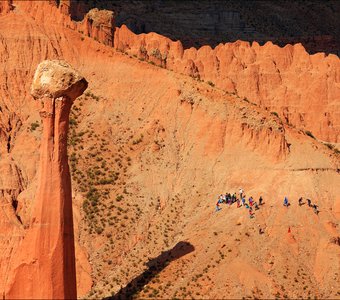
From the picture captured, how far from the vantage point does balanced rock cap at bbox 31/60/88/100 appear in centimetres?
5517

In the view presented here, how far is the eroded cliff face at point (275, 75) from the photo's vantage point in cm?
8925

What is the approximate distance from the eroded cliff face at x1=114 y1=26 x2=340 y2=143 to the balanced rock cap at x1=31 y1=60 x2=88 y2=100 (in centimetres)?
3074

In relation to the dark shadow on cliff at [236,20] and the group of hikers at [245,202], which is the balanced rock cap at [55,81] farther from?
the dark shadow on cliff at [236,20]

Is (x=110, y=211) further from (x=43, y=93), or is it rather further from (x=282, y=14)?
(x=282, y=14)

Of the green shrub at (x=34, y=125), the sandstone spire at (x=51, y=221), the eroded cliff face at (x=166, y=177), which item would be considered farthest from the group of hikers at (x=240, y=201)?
the sandstone spire at (x=51, y=221)

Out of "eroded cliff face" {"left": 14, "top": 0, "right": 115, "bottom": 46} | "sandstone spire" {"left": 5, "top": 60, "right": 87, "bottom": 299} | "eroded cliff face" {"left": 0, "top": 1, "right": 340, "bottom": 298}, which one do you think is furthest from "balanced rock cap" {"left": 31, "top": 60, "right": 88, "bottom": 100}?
"eroded cliff face" {"left": 14, "top": 0, "right": 115, "bottom": 46}

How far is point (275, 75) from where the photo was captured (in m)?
95.0

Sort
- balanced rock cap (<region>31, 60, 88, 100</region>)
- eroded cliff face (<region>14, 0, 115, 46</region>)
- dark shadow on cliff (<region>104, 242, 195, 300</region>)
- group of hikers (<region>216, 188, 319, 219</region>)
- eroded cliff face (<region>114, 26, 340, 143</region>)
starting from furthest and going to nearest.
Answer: eroded cliff face (<region>114, 26, 340, 143</region>) < eroded cliff face (<region>14, 0, 115, 46</region>) < group of hikers (<region>216, 188, 319, 219</region>) < dark shadow on cliff (<region>104, 242, 195, 300</region>) < balanced rock cap (<region>31, 60, 88, 100</region>)

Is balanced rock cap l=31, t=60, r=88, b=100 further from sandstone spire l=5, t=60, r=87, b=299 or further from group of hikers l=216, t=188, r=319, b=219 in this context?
group of hikers l=216, t=188, r=319, b=219

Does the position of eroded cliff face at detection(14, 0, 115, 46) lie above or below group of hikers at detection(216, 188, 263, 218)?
above

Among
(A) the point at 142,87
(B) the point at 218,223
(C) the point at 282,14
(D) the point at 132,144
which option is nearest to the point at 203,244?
(B) the point at 218,223

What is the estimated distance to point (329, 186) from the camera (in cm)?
6994

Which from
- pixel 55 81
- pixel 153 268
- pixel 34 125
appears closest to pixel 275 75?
pixel 34 125

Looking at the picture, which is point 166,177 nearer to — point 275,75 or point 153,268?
point 153,268
